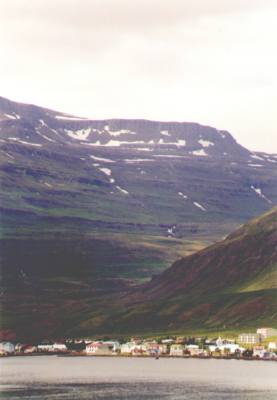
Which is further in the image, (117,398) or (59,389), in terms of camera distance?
(59,389)

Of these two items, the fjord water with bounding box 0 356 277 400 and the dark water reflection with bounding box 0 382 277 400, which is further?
the fjord water with bounding box 0 356 277 400

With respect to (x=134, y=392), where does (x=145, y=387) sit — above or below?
above

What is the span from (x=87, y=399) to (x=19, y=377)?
49517mm

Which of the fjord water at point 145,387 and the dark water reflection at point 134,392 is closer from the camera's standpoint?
the dark water reflection at point 134,392

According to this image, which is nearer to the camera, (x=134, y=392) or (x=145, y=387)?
(x=134, y=392)

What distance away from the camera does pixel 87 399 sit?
152 m

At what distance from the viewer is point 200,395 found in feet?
517

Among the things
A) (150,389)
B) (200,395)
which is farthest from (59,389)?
(200,395)

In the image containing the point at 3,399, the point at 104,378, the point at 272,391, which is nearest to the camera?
the point at 3,399

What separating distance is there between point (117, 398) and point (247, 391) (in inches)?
834

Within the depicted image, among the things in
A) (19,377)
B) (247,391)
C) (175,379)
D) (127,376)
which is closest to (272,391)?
(247,391)

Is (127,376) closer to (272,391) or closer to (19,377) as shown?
(19,377)

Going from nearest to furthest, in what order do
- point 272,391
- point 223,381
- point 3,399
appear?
point 3,399 < point 272,391 < point 223,381

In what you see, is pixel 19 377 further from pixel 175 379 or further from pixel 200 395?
pixel 200 395
